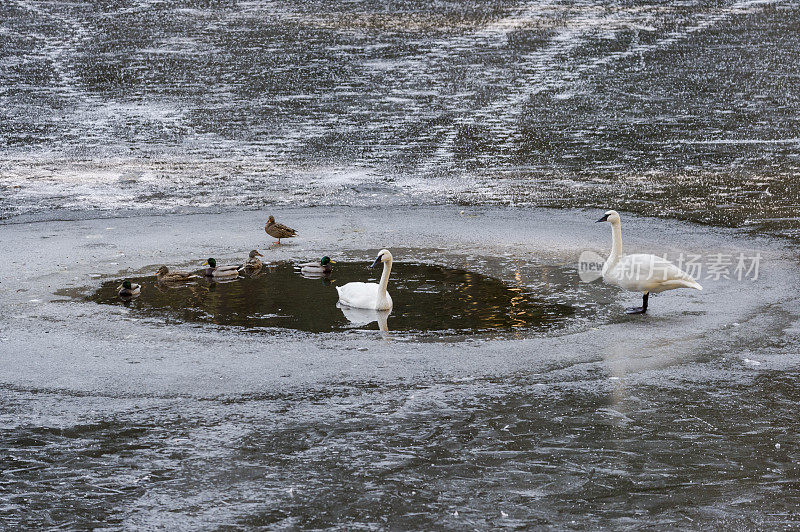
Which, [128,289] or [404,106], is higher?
[404,106]

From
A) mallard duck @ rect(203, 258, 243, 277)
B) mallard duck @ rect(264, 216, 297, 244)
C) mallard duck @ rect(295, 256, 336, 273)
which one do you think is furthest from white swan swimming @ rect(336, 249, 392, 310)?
mallard duck @ rect(264, 216, 297, 244)

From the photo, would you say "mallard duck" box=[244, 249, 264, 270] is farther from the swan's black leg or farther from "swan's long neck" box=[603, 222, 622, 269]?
the swan's black leg

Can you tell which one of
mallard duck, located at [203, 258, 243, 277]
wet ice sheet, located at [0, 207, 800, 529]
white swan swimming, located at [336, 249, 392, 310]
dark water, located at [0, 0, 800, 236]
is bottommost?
wet ice sheet, located at [0, 207, 800, 529]

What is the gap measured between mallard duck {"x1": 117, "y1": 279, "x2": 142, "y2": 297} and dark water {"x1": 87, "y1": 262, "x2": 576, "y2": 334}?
9 cm

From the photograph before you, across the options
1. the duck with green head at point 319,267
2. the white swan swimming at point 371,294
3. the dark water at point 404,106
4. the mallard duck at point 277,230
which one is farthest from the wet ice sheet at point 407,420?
the dark water at point 404,106

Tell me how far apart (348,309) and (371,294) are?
0.34 m

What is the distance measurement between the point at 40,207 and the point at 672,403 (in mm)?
11063

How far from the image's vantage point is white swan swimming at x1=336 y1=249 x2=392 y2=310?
10.1 meters

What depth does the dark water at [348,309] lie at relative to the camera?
9.85 metres

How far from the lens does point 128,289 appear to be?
10805mm

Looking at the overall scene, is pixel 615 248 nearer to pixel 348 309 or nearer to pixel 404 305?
pixel 404 305

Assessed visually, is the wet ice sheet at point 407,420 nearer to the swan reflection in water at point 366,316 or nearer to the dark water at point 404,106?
the swan reflection in water at point 366,316

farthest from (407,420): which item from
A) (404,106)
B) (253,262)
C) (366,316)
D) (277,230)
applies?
(404,106)

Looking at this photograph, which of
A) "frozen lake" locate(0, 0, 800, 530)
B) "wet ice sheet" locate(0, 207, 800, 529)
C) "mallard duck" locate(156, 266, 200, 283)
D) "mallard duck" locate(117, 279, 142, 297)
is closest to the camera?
"wet ice sheet" locate(0, 207, 800, 529)
